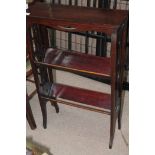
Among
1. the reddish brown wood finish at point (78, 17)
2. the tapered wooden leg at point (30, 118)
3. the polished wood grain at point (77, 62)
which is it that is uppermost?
the reddish brown wood finish at point (78, 17)

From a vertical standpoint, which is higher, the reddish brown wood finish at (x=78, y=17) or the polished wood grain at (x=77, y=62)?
the reddish brown wood finish at (x=78, y=17)

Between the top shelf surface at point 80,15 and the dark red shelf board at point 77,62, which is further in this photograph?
the dark red shelf board at point 77,62

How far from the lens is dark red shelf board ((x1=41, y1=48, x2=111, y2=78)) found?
5.03ft

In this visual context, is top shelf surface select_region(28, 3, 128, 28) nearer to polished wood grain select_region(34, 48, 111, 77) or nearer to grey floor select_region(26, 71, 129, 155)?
polished wood grain select_region(34, 48, 111, 77)

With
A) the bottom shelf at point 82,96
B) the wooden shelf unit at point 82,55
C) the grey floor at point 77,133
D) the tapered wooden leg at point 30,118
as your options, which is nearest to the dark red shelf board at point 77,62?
the wooden shelf unit at point 82,55

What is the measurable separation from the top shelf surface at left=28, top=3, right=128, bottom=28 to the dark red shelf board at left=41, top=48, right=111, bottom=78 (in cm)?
32

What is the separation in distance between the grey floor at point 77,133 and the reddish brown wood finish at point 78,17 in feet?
2.87

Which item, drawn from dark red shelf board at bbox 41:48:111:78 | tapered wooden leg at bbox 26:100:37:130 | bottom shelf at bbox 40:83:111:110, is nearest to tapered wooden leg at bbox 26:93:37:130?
tapered wooden leg at bbox 26:100:37:130

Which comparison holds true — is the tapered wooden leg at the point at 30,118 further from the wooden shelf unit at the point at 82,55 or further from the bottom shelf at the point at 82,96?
the bottom shelf at the point at 82,96

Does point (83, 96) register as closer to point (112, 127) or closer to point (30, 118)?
point (112, 127)

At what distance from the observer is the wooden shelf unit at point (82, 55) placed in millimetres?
1341
